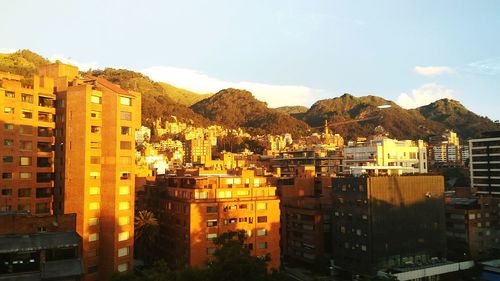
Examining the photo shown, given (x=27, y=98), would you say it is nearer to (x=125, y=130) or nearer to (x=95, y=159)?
(x=95, y=159)

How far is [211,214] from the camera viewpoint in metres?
54.9

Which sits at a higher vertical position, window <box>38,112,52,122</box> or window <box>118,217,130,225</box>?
window <box>38,112,52,122</box>

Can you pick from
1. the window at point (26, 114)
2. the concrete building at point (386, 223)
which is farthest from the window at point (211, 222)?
the window at point (26, 114)

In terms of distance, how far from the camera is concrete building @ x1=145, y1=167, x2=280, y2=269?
53.5m

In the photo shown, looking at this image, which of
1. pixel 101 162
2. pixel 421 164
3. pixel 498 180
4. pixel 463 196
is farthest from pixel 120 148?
pixel 421 164

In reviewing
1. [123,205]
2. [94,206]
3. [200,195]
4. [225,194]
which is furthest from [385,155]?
[94,206]

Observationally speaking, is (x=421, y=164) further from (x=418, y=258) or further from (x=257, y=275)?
(x=257, y=275)

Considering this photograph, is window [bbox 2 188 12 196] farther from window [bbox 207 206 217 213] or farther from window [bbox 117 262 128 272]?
window [bbox 207 206 217 213]

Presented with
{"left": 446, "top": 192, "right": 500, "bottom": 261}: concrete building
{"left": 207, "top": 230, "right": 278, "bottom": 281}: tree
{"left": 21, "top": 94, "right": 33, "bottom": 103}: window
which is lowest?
{"left": 446, "top": 192, "right": 500, "bottom": 261}: concrete building

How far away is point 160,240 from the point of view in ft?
197

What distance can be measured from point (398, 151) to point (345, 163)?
15589 mm

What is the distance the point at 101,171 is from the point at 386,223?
1545 inches

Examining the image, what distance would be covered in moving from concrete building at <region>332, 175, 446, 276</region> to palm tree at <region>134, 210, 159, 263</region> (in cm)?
2715

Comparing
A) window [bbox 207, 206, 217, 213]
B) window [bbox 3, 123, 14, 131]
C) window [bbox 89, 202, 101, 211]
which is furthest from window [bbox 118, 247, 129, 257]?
window [bbox 3, 123, 14, 131]
